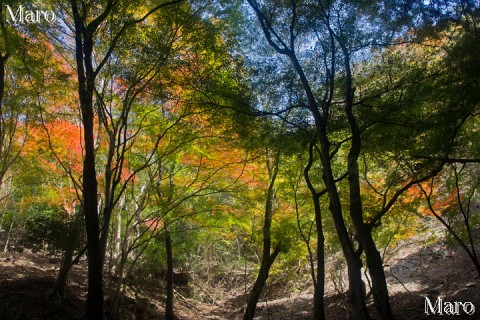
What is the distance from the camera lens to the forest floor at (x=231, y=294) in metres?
8.31

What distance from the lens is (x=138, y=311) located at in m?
11.6

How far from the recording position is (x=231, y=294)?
71.6ft

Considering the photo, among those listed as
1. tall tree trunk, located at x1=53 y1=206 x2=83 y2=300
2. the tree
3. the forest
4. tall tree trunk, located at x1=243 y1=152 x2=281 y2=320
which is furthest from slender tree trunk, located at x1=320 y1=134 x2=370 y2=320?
tall tree trunk, located at x1=53 y1=206 x2=83 y2=300

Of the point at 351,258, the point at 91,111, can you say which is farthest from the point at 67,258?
the point at 351,258

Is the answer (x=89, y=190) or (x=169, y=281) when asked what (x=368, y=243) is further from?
(x=169, y=281)

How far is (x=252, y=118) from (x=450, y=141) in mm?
4396

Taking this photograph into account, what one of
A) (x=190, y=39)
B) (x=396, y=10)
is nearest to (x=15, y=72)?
(x=190, y=39)

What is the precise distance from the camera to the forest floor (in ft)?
27.3

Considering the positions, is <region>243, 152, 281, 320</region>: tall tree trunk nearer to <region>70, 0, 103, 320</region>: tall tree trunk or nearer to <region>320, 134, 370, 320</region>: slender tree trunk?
<region>320, 134, 370, 320</region>: slender tree trunk

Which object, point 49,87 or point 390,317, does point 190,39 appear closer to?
point 49,87

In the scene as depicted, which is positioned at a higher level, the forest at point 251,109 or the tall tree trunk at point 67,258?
the forest at point 251,109

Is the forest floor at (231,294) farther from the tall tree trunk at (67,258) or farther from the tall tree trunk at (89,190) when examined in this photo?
the tall tree trunk at (89,190)

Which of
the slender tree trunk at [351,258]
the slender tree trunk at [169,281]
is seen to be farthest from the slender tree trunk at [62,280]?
the slender tree trunk at [351,258]

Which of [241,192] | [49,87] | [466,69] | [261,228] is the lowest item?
[261,228]
